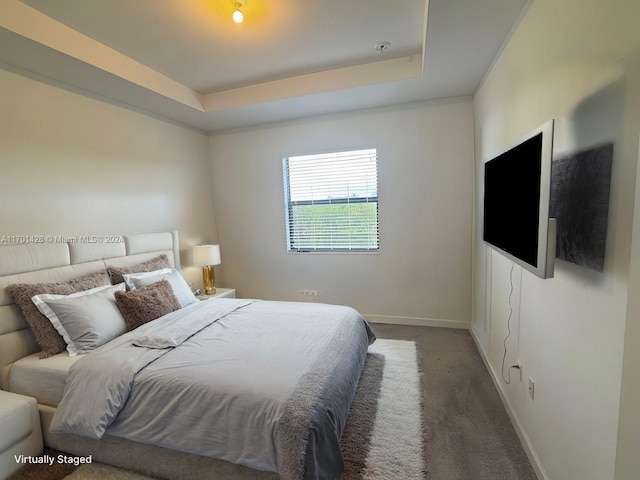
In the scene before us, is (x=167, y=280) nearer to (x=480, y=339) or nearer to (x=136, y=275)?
(x=136, y=275)

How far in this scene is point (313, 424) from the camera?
1.36 metres

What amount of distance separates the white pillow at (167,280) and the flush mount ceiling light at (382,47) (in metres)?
2.78

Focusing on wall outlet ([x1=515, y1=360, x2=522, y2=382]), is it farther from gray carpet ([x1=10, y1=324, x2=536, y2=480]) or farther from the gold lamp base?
the gold lamp base

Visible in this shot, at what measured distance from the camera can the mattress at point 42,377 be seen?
71.8 inches

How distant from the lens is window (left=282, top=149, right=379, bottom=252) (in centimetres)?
378

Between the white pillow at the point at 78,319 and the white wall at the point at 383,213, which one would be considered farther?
the white wall at the point at 383,213

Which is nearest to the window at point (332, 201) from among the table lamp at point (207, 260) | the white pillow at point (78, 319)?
the table lamp at point (207, 260)

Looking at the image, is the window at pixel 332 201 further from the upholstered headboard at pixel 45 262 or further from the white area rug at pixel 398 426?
the upholstered headboard at pixel 45 262

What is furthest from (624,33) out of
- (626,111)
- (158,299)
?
(158,299)

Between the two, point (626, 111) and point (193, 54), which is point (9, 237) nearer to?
point (193, 54)

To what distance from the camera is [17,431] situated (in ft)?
5.51

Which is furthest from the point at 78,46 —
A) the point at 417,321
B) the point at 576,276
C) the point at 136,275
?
the point at 417,321

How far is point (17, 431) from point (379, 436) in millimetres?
2094

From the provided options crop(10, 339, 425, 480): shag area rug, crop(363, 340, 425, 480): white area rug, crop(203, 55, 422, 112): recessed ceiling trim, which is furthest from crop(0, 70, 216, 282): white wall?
crop(363, 340, 425, 480): white area rug
